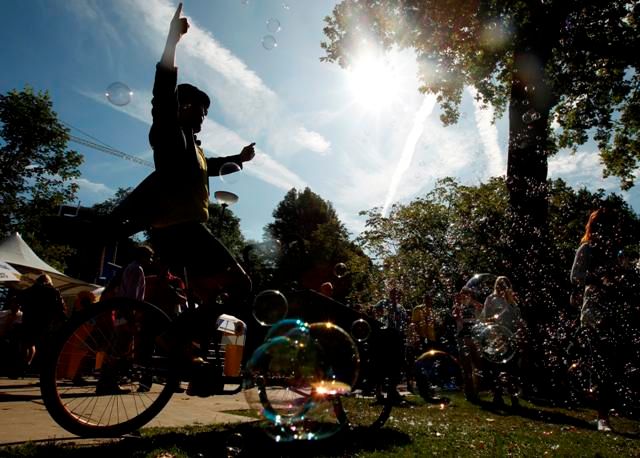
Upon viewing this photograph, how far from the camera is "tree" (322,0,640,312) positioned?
11234mm

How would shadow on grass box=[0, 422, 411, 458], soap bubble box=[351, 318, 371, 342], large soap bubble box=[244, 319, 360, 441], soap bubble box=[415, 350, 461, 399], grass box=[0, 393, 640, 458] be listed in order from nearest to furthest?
shadow on grass box=[0, 422, 411, 458]
grass box=[0, 393, 640, 458]
large soap bubble box=[244, 319, 360, 441]
soap bubble box=[351, 318, 371, 342]
soap bubble box=[415, 350, 461, 399]

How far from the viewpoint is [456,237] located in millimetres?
14539

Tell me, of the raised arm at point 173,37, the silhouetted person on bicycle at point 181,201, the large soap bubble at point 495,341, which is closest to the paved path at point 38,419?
the silhouetted person on bicycle at point 181,201

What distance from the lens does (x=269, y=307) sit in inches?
131

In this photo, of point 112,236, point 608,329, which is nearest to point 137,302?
point 112,236

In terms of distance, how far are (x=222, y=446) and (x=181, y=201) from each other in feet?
5.80

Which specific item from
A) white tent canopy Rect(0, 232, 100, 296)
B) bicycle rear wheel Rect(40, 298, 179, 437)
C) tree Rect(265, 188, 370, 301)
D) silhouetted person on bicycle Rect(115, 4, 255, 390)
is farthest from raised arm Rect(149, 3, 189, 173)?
tree Rect(265, 188, 370, 301)

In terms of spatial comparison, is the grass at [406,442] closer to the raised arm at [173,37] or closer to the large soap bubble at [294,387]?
the large soap bubble at [294,387]

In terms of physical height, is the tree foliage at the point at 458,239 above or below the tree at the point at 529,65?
below

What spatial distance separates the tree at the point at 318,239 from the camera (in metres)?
24.3

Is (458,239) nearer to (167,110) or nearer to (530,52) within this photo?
(530,52)

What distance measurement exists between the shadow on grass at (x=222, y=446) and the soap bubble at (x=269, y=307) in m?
0.85

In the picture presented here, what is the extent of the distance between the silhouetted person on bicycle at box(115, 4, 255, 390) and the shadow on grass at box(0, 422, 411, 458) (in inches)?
30.1

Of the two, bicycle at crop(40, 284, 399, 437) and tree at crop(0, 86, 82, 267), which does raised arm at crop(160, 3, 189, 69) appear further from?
tree at crop(0, 86, 82, 267)
